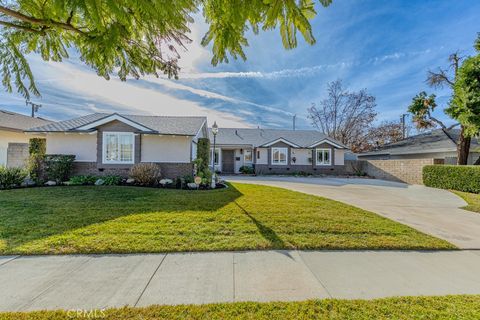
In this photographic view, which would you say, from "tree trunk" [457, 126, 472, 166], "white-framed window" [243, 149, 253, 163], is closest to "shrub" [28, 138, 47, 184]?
"white-framed window" [243, 149, 253, 163]

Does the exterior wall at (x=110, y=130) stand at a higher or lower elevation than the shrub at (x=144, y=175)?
higher

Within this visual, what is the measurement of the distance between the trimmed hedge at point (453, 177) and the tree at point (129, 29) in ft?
50.8

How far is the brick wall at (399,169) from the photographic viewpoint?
51.9 ft

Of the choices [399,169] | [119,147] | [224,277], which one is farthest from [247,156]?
[224,277]

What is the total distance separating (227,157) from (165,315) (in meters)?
22.4

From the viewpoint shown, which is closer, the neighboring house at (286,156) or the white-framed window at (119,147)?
the white-framed window at (119,147)

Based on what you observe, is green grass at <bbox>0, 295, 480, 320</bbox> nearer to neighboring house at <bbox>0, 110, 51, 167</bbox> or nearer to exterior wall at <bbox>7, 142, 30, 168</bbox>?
neighboring house at <bbox>0, 110, 51, 167</bbox>

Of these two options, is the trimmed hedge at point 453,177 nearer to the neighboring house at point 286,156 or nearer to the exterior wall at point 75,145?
the neighboring house at point 286,156

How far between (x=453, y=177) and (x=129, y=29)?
17836 millimetres

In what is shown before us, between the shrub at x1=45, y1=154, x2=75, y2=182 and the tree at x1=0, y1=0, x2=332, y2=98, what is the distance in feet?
34.2

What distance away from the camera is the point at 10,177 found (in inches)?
382

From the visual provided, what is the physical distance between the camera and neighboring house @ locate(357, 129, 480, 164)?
1800cm

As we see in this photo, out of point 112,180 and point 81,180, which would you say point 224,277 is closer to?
point 112,180
